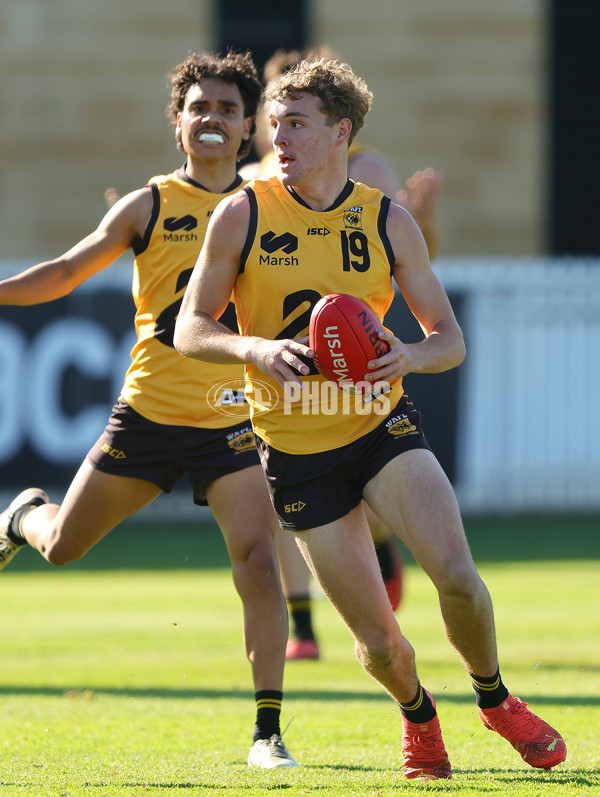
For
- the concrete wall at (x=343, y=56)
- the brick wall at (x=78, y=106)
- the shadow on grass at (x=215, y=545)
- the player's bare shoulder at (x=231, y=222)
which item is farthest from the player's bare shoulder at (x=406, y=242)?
the brick wall at (x=78, y=106)

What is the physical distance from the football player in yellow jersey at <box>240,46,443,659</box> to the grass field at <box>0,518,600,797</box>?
0.81 feet

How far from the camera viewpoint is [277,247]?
4.81 meters

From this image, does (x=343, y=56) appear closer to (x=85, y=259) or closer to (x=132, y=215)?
(x=132, y=215)

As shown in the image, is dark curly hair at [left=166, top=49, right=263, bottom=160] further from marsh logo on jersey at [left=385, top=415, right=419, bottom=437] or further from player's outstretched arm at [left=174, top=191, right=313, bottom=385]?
marsh logo on jersey at [left=385, top=415, right=419, bottom=437]

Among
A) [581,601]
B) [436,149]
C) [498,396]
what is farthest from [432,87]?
[581,601]

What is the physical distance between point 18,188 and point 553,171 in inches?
300

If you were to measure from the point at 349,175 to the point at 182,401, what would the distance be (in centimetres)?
213

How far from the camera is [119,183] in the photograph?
19250 mm

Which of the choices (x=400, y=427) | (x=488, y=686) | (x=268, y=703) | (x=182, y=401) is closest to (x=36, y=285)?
(x=182, y=401)

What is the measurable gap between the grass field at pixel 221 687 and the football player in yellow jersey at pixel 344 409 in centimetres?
44

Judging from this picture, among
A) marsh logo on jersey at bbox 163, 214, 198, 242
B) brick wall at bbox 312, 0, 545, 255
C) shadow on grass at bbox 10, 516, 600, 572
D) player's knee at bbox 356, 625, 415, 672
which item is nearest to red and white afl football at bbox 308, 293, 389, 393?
player's knee at bbox 356, 625, 415, 672

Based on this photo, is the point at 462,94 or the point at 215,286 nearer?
the point at 215,286

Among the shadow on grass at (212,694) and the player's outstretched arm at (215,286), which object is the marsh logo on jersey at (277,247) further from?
the shadow on grass at (212,694)

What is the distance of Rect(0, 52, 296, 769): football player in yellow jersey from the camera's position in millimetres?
5441
